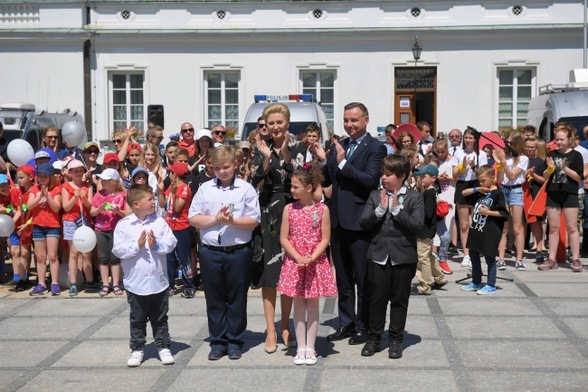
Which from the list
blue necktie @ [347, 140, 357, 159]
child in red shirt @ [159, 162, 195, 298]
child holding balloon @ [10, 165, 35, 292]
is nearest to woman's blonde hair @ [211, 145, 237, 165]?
blue necktie @ [347, 140, 357, 159]

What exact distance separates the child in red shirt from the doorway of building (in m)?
16.1

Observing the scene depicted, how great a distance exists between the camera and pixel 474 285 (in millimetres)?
10094

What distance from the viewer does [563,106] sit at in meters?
15.8

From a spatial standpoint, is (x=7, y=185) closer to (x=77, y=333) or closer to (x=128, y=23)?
(x=77, y=333)

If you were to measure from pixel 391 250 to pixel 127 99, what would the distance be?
20.0 metres

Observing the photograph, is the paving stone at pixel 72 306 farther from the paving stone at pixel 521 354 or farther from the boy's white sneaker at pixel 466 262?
the boy's white sneaker at pixel 466 262

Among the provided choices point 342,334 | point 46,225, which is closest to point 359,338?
point 342,334

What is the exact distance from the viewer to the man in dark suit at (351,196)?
24.7 ft

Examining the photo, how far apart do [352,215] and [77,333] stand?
9.53ft

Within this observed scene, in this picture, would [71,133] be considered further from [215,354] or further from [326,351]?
[326,351]

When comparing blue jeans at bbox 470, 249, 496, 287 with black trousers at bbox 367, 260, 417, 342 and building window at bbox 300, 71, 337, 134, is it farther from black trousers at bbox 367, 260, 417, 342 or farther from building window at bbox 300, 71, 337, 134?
building window at bbox 300, 71, 337, 134

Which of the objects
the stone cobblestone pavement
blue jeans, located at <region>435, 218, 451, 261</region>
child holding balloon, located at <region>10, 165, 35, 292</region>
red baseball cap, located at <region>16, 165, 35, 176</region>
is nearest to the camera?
the stone cobblestone pavement

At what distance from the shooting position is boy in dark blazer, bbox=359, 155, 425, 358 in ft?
23.7

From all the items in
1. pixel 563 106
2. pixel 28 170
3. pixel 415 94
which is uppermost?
pixel 415 94
